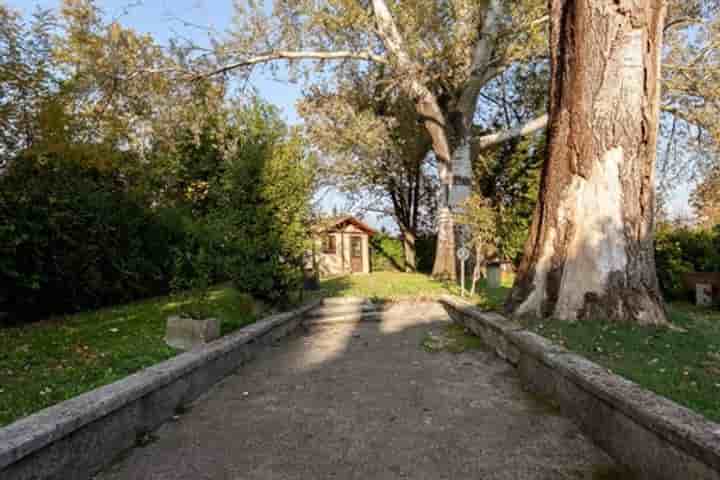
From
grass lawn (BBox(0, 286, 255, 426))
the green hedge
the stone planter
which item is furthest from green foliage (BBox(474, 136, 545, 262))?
the stone planter

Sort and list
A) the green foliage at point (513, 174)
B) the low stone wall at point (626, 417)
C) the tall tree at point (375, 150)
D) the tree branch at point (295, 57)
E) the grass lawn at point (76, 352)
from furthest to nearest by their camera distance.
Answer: the green foliage at point (513, 174) → the tall tree at point (375, 150) → the tree branch at point (295, 57) → the grass lawn at point (76, 352) → the low stone wall at point (626, 417)

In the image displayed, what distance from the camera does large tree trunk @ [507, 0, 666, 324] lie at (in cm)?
416

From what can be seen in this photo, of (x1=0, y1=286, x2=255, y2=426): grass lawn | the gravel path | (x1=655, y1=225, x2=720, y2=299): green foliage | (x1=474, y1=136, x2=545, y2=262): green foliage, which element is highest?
(x1=474, y1=136, x2=545, y2=262): green foliage

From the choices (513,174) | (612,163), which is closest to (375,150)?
(513,174)

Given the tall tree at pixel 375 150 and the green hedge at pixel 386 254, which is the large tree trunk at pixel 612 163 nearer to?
the tall tree at pixel 375 150

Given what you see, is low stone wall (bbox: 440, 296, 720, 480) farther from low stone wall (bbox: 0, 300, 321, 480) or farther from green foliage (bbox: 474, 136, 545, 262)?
green foliage (bbox: 474, 136, 545, 262)

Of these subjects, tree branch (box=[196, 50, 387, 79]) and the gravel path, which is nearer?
the gravel path

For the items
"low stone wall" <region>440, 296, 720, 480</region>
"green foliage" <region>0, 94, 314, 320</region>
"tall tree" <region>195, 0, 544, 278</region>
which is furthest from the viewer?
"tall tree" <region>195, 0, 544, 278</region>

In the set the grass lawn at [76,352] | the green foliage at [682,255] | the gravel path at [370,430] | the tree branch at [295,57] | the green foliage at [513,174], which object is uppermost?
the tree branch at [295,57]

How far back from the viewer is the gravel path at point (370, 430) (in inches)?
83.8

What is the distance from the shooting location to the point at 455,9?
906 cm

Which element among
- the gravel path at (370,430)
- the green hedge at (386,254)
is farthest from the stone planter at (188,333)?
the green hedge at (386,254)

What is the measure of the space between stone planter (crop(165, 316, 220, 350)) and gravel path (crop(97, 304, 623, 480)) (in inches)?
21.0

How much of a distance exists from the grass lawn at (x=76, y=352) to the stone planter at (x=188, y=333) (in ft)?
0.42
